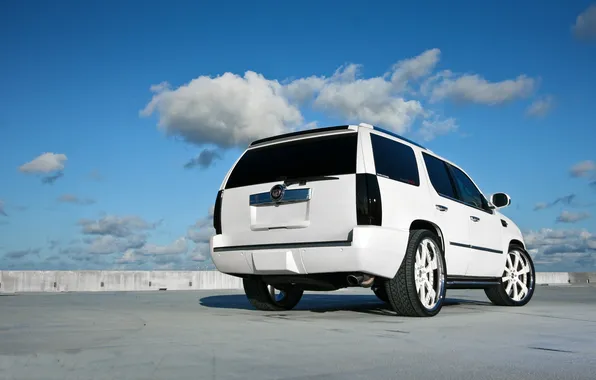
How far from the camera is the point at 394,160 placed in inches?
269

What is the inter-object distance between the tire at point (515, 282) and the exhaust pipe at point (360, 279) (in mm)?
3555

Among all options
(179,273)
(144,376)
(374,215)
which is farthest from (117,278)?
(144,376)

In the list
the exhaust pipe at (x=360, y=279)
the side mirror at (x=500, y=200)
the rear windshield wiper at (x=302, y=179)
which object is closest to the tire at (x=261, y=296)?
the rear windshield wiper at (x=302, y=179)

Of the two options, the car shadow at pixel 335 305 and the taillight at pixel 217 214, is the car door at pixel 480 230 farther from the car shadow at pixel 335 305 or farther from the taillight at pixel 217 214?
the taillight at pixel 217 214

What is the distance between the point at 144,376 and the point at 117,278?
15.2 m

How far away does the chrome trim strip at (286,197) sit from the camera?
21.2ft

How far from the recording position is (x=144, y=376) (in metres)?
3.18

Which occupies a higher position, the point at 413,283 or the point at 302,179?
the point at 302,179

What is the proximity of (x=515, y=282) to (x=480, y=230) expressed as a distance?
1.69 m

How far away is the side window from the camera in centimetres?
836

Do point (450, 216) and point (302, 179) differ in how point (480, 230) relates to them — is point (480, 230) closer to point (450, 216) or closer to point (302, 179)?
point (450, 216)

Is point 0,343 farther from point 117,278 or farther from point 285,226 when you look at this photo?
point 117,278

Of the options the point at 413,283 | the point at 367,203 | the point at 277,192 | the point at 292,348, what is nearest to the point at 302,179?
the point at 277,192

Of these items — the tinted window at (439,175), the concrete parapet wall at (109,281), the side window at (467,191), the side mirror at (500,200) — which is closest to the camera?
the tinted window at (439,175)
